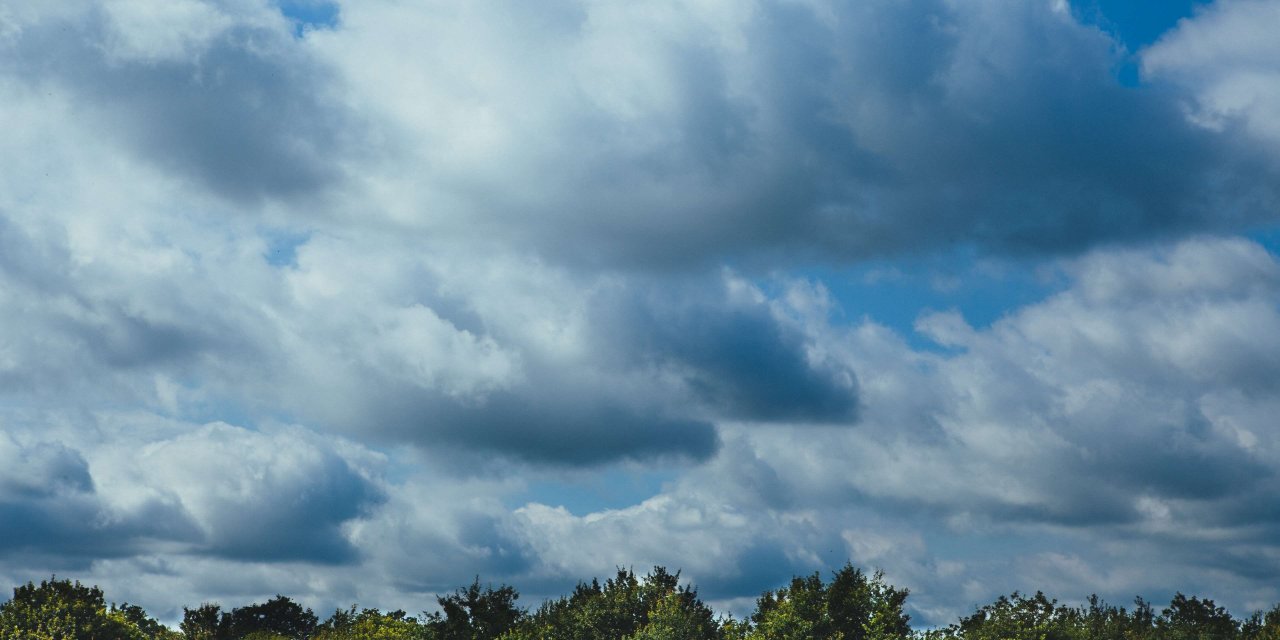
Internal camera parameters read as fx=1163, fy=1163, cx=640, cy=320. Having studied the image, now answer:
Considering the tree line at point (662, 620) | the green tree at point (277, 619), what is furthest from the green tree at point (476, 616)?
the green tree at point (277, 619)

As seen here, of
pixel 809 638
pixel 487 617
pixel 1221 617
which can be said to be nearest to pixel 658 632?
pixel 809 638

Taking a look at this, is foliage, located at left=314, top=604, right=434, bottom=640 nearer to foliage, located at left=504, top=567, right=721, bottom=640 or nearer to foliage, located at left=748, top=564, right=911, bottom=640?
foliage, located at left=504, top=567, right=721, bottom=640

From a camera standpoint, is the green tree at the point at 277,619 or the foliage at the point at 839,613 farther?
the green tree at the point at 277,619

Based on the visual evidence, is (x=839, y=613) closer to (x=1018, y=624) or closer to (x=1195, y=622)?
(x=1018, y=624)

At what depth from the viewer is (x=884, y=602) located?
2921 inches

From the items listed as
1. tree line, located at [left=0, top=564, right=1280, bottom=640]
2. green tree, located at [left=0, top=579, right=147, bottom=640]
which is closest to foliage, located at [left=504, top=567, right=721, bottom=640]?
tree line, located at [left=0, top=564, right=1280, bottom=640]

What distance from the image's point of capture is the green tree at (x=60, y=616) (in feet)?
290

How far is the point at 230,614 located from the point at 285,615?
10049 mm

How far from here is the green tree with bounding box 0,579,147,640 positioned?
88.5 meters

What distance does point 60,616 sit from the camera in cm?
9025

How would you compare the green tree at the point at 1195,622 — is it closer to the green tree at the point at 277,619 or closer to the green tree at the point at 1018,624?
the green tree at the point at 1018,624

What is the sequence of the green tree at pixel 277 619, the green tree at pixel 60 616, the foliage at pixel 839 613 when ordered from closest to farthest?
the foliage at pixel 839 613 < the green tree at pixel 60 616 < the green tree at pixel 277 619

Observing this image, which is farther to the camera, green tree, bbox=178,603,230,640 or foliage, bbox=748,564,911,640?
green tree, bbox=178,603,230,640

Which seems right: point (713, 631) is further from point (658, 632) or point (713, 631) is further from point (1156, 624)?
point (1156, 624)
